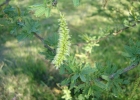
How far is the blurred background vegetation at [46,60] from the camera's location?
116 inches

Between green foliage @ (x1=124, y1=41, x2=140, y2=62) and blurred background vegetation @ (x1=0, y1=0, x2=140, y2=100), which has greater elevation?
green foliage @ (x1=124, y1=41, x2=140, y2=62)

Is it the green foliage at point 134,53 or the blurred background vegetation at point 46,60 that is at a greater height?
the green foliage at point 134,53

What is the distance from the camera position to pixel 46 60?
3.29 metres

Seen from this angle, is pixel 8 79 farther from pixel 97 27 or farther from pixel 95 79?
pixel 97 27

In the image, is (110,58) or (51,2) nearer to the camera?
(51,2)

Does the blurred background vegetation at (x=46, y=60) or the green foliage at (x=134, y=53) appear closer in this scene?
the green foliage at (x=134, y=53)

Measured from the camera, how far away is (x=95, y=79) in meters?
2.25

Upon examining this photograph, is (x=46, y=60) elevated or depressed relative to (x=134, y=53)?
depressed

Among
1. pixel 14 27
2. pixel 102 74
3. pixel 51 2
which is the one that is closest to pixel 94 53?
pixel 102 74

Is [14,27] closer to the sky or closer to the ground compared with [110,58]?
closer to the sky

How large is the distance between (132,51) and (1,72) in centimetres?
173

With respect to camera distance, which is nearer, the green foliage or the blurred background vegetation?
the green foliage

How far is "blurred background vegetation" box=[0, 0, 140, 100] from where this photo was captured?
2.95 meters

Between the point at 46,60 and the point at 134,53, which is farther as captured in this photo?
the point at 46,60
